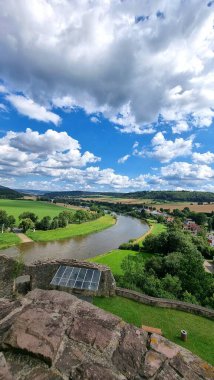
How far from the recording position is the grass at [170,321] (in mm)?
10808

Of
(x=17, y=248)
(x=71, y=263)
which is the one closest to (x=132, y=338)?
(x=71, y=263)

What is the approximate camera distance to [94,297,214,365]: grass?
10808 mm

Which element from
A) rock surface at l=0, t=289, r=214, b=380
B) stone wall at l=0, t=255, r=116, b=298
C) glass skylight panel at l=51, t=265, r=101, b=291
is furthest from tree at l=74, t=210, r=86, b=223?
rock surface at l=0, t=289, r=214, b=380

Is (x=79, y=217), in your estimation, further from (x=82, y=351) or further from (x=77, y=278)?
(x=82, y=351)

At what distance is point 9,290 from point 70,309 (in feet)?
46.5

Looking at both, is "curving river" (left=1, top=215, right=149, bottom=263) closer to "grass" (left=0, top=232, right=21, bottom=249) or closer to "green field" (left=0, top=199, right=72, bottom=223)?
"grass" (left=0, top=232, right=21, bottom=249)

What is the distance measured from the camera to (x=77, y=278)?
50.8ft

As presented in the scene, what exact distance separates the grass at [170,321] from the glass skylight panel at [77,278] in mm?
960

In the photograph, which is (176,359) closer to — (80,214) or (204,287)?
(204,287)

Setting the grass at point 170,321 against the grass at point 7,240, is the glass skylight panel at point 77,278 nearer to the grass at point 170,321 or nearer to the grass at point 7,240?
the grass at point 170,321

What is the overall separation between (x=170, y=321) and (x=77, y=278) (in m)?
5.81

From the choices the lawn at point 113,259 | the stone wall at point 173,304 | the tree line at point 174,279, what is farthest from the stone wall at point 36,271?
the lawn at point 113,259

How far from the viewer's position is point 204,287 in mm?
27875

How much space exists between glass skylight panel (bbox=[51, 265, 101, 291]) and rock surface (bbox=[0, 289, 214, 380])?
441 inches
